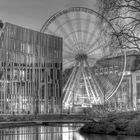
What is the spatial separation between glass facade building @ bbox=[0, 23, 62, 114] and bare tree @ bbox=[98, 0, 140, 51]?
183 ft

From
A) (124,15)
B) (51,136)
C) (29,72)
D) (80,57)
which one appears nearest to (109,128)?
(51,136)

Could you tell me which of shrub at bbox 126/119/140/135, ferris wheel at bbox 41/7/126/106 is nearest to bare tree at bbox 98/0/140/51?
shrub at bbox 126/119/140/135

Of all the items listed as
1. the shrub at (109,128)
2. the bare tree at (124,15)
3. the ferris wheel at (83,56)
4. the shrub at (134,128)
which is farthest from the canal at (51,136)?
the ferris wheel at (83,56)

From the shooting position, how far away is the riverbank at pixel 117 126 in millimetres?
27875

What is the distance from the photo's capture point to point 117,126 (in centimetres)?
2980

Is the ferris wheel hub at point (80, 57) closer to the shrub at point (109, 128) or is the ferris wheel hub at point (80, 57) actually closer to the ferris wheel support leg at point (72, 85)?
the ferris wheel support leg at point (72, 85)

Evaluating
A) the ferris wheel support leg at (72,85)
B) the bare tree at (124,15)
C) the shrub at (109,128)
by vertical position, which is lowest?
the shrub at (109,128)

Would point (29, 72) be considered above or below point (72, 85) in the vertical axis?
above

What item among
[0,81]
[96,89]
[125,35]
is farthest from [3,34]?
[125,35]

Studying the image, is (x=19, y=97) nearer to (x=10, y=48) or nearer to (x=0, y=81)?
(x=0, y=81)

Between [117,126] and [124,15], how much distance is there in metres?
9.61

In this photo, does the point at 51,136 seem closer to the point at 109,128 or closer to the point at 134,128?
the point at 109,128

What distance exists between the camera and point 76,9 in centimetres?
7281

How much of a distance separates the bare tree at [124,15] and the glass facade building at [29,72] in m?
55.7
